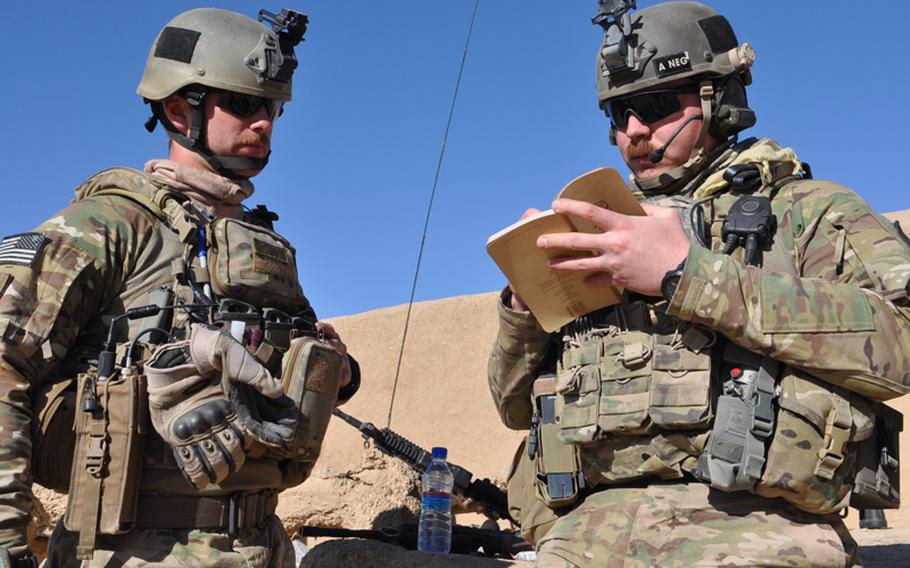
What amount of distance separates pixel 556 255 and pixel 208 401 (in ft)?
4.58

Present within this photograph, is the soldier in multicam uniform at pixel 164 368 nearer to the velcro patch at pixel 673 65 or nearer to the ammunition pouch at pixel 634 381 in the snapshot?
the ammunition pouch at pixel 634 381

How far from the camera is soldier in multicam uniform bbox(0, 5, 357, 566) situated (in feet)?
13.0

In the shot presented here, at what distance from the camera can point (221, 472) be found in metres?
3.99

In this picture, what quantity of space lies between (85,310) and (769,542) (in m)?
2.61

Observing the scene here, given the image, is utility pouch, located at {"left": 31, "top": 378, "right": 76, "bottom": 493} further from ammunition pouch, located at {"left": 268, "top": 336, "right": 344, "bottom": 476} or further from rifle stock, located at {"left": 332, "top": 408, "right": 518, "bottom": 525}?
rifle stock, located at {"left": 332, "top": 408, "right": 518, "bottom": 525}

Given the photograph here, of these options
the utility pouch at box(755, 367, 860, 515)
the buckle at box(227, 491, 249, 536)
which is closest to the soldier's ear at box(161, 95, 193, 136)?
the buckle at box(227, 491, 249, 536)

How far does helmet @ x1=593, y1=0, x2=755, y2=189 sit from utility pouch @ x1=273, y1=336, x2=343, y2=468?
1.45m

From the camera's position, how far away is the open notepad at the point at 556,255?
141 inches

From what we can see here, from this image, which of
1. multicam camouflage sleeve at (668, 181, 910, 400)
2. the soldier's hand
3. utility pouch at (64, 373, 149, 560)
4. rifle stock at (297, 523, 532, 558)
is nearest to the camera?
multicam camouflage sleeve at (668, 181, 910, 400)

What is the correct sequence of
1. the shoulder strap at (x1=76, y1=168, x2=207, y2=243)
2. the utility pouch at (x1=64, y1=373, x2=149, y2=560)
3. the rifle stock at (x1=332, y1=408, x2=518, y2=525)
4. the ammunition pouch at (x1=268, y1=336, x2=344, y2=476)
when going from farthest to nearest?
1. the rifle stock at (x1=332, y1=408, x2=518, y2=525)
2. the shoulder strap at (x1=76, y1=168, x2=207, y2=243)
3. the ammunition pouch at (x1=268, y1=336, x2=344, y2=476)
4. the utility pouch at (x1=64, y1=373, x2=149, y2=560)

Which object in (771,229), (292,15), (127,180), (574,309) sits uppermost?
(292,15)

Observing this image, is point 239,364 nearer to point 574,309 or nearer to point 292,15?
point 574,309

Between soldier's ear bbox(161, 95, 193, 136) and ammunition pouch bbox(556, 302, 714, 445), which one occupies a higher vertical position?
soldier's ear bbox(161, 95, 193, 136)

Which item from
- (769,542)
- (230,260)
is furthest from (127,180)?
(769,542)
